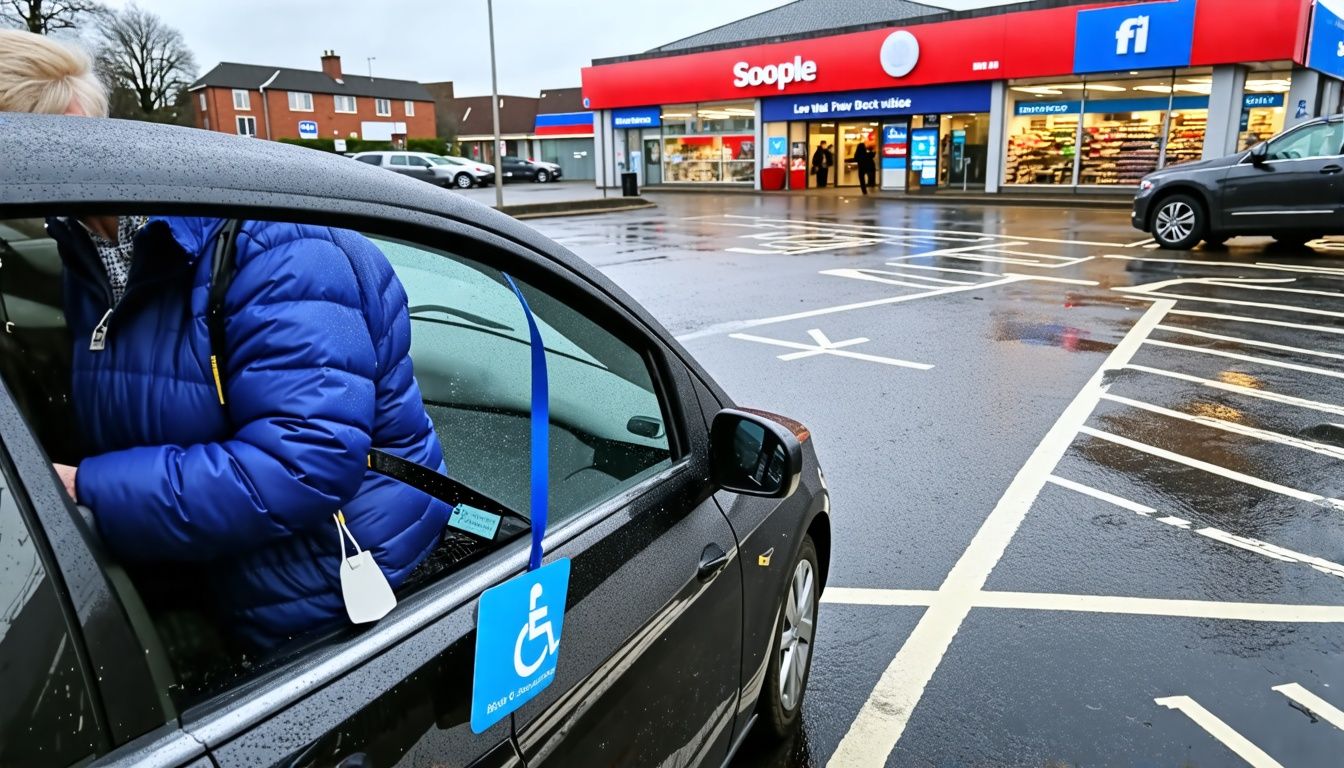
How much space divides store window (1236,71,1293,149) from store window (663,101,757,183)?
15394 millimetres

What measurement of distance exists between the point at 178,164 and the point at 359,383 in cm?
42

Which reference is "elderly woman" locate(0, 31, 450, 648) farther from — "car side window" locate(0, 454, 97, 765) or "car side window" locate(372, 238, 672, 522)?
"car side window" locate(372, 238, 672, 522)

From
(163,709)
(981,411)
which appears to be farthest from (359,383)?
(981,411)

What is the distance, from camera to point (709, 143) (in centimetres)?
3488

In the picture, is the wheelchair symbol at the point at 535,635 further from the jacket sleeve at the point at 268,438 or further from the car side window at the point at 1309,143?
the car side window at the point at 1309,143

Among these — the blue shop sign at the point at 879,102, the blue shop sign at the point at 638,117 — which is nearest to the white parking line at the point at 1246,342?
the blue shop sign at the point at 879,102

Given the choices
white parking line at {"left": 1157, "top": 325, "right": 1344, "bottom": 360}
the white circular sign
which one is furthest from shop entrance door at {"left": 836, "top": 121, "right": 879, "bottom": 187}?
white parking line at {"left": 1157, "top": 325, "right": 1344, "bottom": 360}

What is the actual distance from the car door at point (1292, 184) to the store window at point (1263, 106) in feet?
44.5

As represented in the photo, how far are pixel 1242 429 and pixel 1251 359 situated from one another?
7.03 ft

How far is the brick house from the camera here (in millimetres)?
65938

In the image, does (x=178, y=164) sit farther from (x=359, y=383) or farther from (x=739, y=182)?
(x=739, y=182)

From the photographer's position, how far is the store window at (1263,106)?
957 inches

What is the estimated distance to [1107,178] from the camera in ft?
85.3

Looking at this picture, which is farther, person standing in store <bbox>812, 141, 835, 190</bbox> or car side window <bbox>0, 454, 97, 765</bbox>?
person standing in store <bbox>812, 141, 835, 190</bbox>
